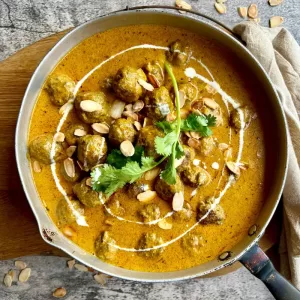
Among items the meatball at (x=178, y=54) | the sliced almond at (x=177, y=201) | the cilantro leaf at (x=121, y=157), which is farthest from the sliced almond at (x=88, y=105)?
the sliced almond at (x=177, y=201)

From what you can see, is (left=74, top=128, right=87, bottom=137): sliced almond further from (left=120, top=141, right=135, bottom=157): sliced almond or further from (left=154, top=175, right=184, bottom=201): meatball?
(left=154, top=175, right=184, bottom=201): meatball

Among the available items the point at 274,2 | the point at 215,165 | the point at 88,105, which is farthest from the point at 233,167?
the point at 274,2

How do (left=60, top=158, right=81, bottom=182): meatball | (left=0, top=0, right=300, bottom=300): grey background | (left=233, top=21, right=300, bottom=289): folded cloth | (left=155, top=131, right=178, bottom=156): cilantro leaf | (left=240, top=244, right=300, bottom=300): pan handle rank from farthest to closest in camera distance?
(left=0, top=0, right=300, bottom=300): grey background < (left=233, top=21, right=300, bottom=289): folded cloth < (left=60, top=158, right=81, bottom=182): meatball < (left=240, top=244, right=300, bottom=300): pan handle < (left=155, top=131, right=178, bottom=156): cilantro leaf

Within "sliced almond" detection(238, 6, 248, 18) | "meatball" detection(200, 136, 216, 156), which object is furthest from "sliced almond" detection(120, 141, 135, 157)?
"sliced almond" detection(238, 6, 248, 18)

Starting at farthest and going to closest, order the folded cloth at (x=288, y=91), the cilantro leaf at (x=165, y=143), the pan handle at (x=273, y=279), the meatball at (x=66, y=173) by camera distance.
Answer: the folded cloth at (x=288, y=91) → the meatball at (x=66, y=173) → the pan handle at (x=273, y=279) → the cilantro leaf at (x=165, y=143)

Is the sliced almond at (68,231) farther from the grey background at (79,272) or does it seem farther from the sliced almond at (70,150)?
the grey background at (79,272)

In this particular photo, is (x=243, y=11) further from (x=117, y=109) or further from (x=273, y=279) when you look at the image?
(x=273, y=279)
